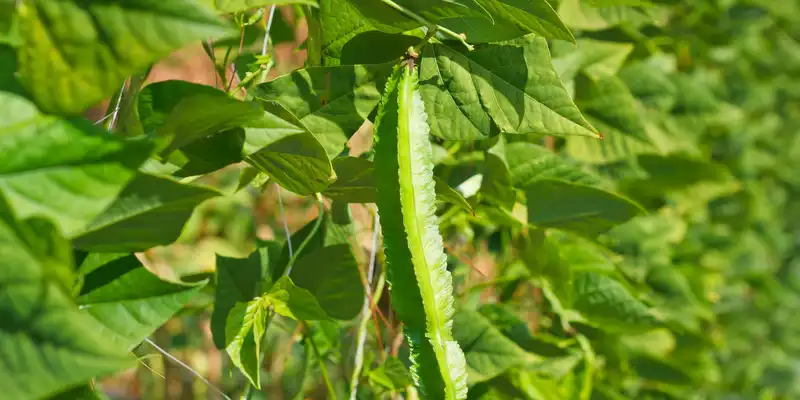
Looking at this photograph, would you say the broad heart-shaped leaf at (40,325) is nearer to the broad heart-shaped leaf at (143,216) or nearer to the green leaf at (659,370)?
the broad heart-shaped leaf at (143,216)

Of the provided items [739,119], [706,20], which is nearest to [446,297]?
[706,20]

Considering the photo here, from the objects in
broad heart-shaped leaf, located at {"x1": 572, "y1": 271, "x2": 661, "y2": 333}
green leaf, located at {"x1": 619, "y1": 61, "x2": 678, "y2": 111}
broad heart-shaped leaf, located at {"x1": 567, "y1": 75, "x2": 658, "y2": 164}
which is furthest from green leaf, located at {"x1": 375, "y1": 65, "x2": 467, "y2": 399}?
green leaf, located at {"x1": 619, "y1": 61, "x2": 678, "y2": 111}

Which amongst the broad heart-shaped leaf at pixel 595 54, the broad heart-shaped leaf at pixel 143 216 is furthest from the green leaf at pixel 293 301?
the broad heart-shaped leaf at pixel 595 54

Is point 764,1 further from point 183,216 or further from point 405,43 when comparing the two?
point 183,216

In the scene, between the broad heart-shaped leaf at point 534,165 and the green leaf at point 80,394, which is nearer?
the green leaf at point 80,394

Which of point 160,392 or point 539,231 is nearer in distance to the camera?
point 539,231

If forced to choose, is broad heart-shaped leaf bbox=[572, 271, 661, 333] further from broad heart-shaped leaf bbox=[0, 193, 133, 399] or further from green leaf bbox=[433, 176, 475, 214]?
broad heart-shaped leaf bbox=[0, 193, 133, 399]
